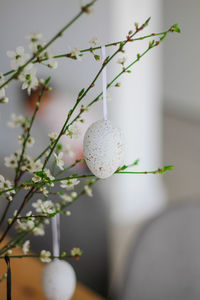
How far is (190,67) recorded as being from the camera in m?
4.60

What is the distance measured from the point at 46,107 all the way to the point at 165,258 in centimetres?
89

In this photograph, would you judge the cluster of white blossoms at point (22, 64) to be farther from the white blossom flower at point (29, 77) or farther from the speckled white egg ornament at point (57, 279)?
the speckled white egg ornament at point (57, 279)

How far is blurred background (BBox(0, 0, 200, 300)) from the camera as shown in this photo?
3.33 feet

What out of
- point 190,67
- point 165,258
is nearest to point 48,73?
point 165,258

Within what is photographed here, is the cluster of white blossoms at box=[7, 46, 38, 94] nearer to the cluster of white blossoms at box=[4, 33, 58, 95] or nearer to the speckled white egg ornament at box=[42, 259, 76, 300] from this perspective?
the cluster of white blossoms at box=[4, 33, 58, 95]

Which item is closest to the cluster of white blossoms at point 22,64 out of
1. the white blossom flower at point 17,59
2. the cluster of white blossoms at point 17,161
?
the white blossom flower at point 17,59

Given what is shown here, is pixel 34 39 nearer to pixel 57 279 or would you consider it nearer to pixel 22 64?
pixel 22 64

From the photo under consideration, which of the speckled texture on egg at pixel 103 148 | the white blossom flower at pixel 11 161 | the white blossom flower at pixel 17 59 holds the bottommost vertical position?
the white blossom flower at pixel 11 161

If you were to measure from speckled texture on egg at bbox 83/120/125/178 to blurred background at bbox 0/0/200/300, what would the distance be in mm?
219

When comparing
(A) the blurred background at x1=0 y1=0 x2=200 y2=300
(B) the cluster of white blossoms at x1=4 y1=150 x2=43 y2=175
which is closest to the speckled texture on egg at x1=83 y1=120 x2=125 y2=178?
(B) the cluster of white blossoms at x1=4 y1=150 x2=43 y2=175

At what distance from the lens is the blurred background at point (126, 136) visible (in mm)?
1016

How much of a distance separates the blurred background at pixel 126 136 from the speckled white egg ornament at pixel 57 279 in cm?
37

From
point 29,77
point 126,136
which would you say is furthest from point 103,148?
point 126,136

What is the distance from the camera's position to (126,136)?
2189mm
